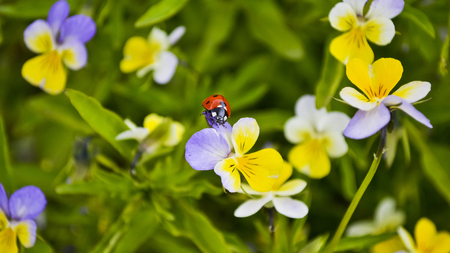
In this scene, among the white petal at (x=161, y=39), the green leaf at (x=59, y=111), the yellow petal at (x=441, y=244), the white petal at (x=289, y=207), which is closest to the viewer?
the white petal at (x=289, y=207)

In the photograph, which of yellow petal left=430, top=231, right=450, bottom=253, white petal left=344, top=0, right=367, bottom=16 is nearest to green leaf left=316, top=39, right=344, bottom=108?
white petal left=344, top=0, right=367, bottom=16

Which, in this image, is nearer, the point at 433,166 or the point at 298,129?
the point at 298,129

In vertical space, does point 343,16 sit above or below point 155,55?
above

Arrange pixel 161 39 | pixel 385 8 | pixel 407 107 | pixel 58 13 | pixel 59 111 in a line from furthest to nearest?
1. pixel 59 111
2. pixel 161 39
3. pixel 58 13
4. pixel 385 8
5. pixel 407 107

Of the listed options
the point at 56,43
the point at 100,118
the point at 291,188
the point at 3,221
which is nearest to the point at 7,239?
the point at 3,221

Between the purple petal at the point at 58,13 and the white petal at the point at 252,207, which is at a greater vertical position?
the purple petal at the point at 58,13

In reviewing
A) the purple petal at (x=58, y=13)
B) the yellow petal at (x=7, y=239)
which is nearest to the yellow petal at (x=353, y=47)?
the purple petal at (x=58, y=13)

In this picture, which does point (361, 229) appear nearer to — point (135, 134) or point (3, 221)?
point (135, 134)

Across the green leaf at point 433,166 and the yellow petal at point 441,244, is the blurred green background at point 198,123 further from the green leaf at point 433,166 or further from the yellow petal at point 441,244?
the yellow petal at point 441,244
